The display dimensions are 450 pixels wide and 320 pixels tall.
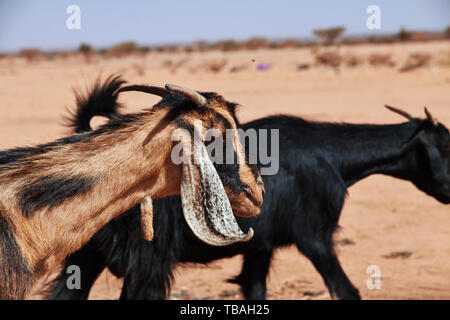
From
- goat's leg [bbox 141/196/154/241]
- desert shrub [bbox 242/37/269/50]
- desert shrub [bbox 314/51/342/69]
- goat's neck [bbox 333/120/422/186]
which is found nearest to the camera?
goat's leg [bbox 141/196/154/241]

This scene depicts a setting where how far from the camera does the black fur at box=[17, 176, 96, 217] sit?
8.64 ft

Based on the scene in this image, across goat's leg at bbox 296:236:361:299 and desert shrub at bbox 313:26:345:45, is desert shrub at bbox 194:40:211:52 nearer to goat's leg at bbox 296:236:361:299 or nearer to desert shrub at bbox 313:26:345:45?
desert shrub at bbox 313:26:345:45

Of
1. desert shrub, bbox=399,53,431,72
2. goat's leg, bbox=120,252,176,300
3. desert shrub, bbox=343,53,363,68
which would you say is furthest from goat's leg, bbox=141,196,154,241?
desert shrub, bbox=343,53,363,68

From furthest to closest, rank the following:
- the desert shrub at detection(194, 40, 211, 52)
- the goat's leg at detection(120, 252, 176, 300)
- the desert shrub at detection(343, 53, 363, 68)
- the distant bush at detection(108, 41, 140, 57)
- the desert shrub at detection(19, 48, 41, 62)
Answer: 1. the desert shrub at detection(194, 40, 211, 52)
2. the desert shrub at detection(19, 48, 41, 62)
3. the distant bush at detection(108, 41, 140, 57)
4. the desert shrub at detection(343, 53, 363, 68)
5. the goat's leg at detection(120, 252, 176, 300)

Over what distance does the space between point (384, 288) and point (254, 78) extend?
23.0 meters

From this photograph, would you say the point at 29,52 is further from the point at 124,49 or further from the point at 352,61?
the point at 352,61

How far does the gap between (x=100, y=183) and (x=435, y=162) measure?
149 inches

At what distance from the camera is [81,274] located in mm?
4738

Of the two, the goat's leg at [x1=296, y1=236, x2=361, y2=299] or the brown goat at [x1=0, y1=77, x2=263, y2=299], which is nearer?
the brown goat at [x1=0, y1=77, x2=263, y2=299]

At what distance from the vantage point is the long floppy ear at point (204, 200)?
2.71 m

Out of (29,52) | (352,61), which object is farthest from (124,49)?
(352,61)

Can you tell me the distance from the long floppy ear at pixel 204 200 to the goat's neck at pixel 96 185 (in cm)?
15

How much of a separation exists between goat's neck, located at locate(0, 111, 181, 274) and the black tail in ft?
5.75

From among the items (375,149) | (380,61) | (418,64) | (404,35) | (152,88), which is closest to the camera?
(152,88)
